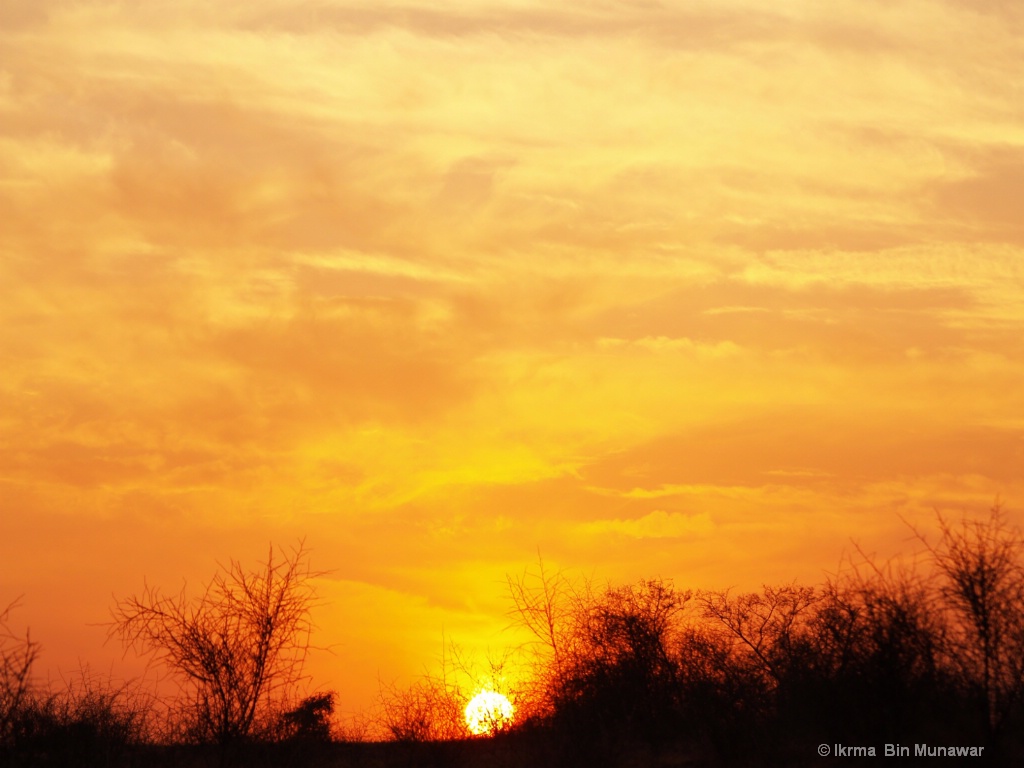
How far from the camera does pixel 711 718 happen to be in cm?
2591

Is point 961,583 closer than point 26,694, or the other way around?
point 961,583

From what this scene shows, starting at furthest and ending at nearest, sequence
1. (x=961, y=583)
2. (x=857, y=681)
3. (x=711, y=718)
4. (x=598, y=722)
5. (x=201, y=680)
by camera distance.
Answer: (x=598, y=722) → (x=711, y=718) → (x=201, y=680) → (x=857, y=681) → (x=961, y=583)

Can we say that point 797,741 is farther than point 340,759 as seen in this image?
No

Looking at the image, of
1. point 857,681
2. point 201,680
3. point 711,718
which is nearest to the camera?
point 857,681

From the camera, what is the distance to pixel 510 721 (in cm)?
3088

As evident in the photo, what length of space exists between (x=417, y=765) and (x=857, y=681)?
45.9 ft

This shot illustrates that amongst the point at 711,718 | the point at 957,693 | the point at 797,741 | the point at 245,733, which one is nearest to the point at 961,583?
the point at 957,693

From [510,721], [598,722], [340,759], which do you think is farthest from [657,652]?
[340,759]

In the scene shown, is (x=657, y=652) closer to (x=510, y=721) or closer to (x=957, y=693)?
(x=510, y=721)

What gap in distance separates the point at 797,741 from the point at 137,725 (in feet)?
51.5

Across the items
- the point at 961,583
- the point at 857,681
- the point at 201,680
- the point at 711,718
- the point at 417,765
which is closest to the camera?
the point at 961,583

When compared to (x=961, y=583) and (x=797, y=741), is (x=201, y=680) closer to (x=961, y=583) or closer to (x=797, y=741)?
(x=797, y=741)

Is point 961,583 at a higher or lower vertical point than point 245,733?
higher

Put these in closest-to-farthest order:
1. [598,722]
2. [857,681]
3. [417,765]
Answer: [857,681], [598,722], [417,765]
